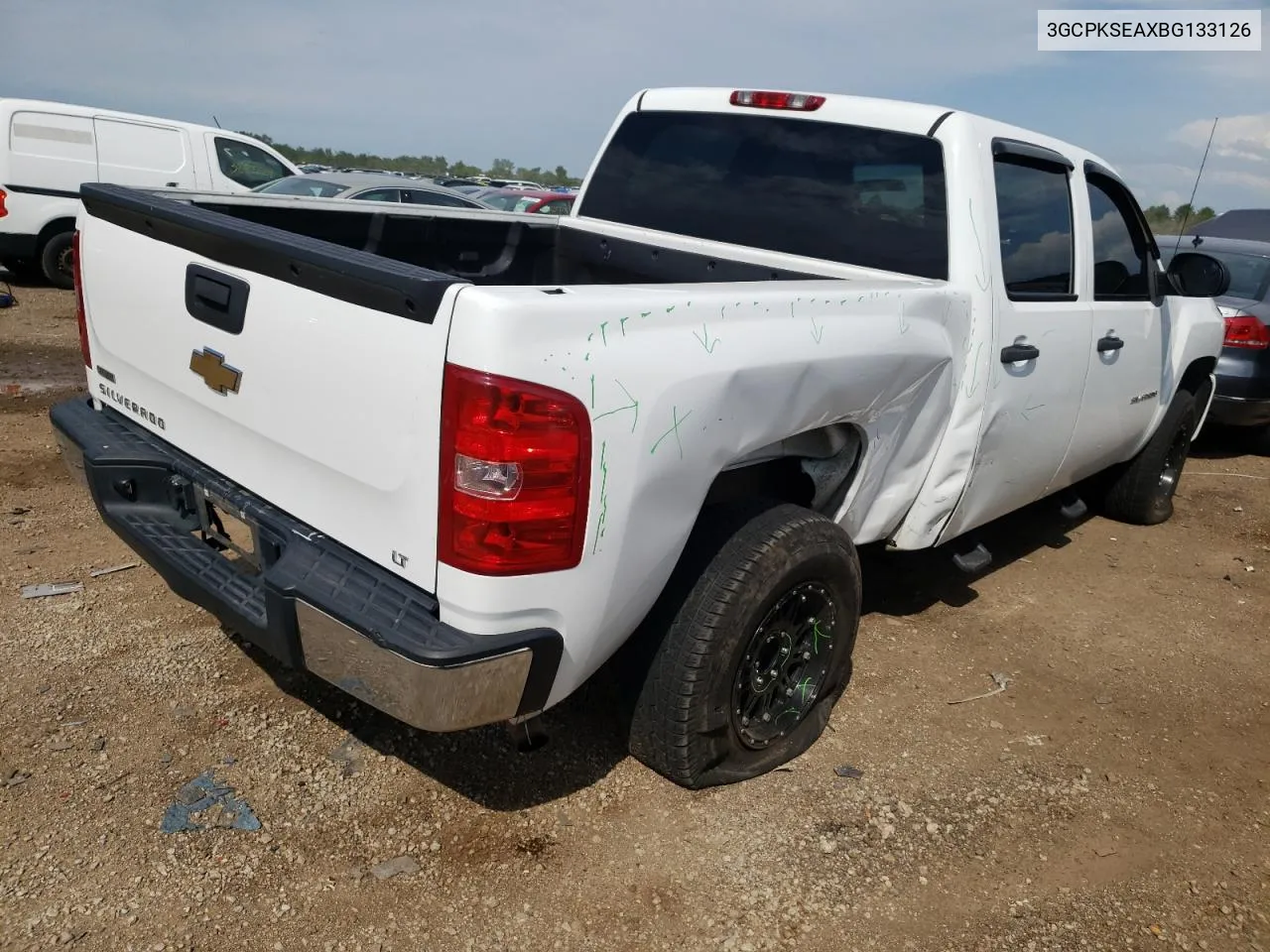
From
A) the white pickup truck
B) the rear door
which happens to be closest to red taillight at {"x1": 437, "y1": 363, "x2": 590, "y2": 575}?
the white pickup truck

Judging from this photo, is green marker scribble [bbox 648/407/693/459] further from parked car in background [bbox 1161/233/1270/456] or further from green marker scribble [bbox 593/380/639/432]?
parked car in background [bbox 1161/233/1270/456]

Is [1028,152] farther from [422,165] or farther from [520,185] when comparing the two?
[422,165]

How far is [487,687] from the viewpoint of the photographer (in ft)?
6.84

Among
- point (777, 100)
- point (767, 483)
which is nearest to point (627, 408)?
point (767, 483)

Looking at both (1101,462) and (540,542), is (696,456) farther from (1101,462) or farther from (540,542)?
(1101,462)

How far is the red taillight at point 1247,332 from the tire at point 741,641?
536 cm

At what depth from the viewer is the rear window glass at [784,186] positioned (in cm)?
332

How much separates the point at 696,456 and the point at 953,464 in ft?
4.59

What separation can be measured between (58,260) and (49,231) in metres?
0.31

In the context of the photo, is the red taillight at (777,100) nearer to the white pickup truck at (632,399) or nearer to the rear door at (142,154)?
the white pickup truck at (632,399)

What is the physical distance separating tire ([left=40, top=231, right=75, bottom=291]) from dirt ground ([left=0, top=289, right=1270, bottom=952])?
8122 mm

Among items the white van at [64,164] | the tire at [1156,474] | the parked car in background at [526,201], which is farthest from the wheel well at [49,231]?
the tire at [1156,474]

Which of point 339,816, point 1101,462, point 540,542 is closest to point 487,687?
point 540,542

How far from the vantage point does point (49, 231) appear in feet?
35.2
